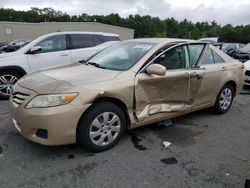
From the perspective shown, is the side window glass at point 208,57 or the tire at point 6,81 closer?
the side window glass at point 208,57

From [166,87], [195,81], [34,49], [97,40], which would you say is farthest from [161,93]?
[97,40]

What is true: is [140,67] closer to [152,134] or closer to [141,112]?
[141,112]

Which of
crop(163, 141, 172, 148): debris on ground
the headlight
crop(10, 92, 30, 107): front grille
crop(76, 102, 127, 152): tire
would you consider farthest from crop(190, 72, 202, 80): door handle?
crop(10, 92, 30, 107): front grille

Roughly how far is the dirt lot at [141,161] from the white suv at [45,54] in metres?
1.89

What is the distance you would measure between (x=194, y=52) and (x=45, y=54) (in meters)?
3.71

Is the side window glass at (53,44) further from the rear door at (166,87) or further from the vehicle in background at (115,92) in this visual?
the rear door at (166,87)

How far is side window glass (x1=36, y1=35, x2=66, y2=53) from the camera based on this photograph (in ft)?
21.6

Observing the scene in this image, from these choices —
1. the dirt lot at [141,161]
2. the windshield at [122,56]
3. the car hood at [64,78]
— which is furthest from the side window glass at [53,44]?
the car hood at [64,78]

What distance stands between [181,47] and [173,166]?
201 centimetres

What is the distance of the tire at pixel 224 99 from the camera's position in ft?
16.8

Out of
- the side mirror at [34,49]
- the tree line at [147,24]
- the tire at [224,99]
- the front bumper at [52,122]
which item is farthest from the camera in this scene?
the tree line at [147,24]

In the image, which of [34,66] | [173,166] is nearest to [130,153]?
[173,166]

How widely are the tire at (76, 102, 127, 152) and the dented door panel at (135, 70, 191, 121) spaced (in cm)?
34

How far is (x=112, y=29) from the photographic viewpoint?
4500 centimetres
